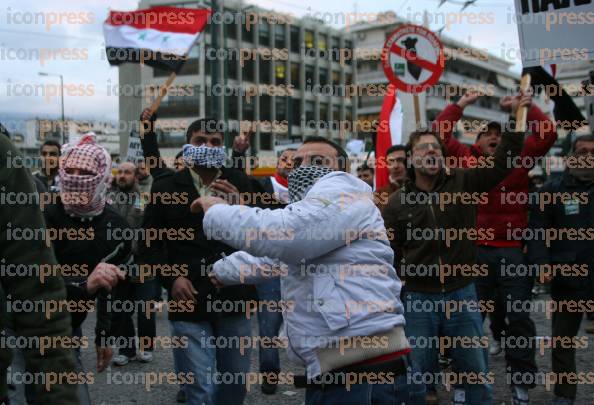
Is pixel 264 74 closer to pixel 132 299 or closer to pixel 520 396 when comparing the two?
pixel 132 299

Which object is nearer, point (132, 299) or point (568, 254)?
point (568, 254)

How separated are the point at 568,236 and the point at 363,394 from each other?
341cm

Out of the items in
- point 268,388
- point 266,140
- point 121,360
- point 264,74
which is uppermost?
point 264,74

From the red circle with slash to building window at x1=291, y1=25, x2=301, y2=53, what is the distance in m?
57.4

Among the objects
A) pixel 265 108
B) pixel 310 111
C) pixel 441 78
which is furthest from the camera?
pixel 441 78

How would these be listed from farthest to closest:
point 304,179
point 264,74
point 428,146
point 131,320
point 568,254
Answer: point 264,74 → point 131,320 → point 568,254 → point 428,146 → point 304,179

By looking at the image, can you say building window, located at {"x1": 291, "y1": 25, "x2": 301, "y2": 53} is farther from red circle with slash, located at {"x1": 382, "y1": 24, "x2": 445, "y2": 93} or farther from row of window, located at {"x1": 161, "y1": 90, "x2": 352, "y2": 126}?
red circle with slash, located at {"x1": 382, "y1": 24, "x2": 445, "y2": 93}

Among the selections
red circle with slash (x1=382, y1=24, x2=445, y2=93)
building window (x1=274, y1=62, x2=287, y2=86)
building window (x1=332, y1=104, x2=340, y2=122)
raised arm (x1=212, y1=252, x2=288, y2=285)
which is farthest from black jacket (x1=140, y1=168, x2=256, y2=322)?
building window (x1=332, y1=104, x2=340, y2=122)

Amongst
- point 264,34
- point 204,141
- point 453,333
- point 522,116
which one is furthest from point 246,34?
point 453,333

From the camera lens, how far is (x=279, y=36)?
62.5m

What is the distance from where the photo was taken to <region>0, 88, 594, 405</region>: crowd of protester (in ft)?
8.59

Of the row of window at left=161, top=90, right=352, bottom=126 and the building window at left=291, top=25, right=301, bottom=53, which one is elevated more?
the building window at left=291, top=25, right=301, bottom=53

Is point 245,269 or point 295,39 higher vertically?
point 295,39

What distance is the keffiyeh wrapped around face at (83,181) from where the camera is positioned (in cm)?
379
